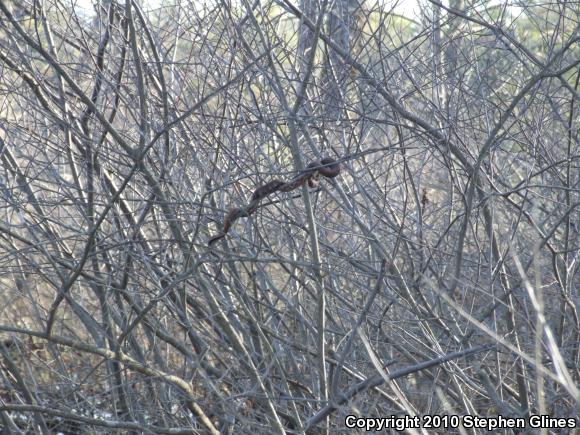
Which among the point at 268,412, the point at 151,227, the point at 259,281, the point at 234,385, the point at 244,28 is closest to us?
the point at 268,412

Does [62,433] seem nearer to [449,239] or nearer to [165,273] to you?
[165,273]

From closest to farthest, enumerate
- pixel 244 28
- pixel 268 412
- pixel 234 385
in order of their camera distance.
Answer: pixel 268 412 → pixel 234 385 → pixel 244 28

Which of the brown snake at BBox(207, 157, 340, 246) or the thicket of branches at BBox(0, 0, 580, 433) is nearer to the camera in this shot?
the brown snake at BBox(207, 157, 340, 246)

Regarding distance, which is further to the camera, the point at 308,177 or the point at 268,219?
the point at 268,219

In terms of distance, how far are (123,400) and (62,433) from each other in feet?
2.35

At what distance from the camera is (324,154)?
372 cm

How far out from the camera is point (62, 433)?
4.39 m

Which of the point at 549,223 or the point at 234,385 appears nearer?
the point at 234,385

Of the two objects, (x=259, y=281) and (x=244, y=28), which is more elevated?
(x=244, y=28)

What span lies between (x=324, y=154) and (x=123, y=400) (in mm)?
1602

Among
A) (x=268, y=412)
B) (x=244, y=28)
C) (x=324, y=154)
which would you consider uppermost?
(x=244, y=28)

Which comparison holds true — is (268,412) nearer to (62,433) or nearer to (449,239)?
(449,239)

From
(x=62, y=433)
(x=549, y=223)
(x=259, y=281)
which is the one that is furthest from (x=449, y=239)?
(x=62, y=433)

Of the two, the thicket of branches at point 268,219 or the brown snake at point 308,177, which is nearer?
the brown snake at point 308,177
